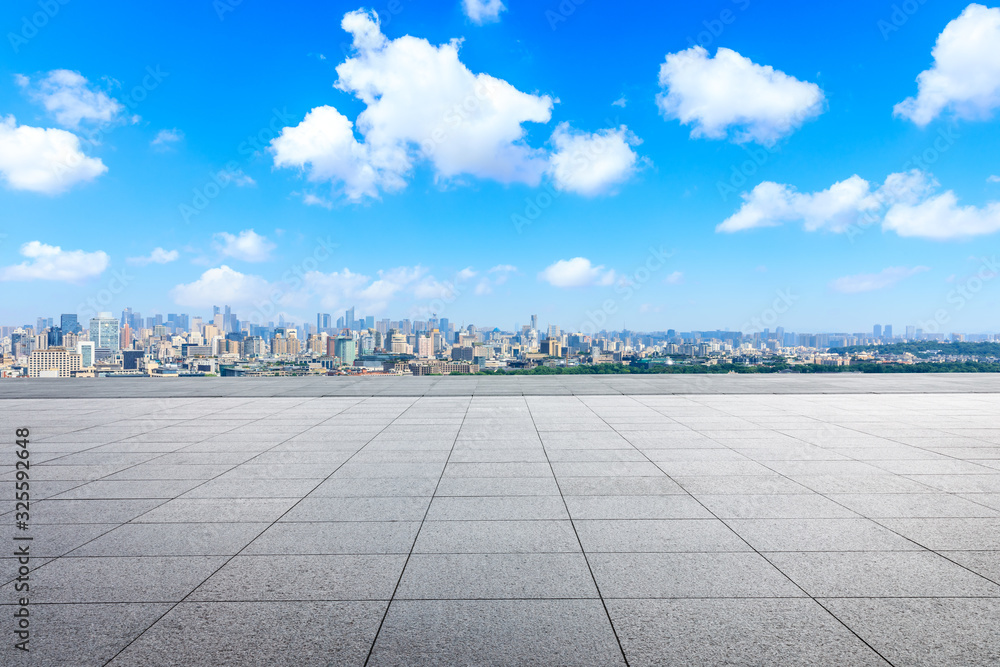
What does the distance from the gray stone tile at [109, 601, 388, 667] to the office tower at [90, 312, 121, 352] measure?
4701 cm

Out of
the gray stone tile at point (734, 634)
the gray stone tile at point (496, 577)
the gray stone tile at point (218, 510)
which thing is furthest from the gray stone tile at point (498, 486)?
the gray stone tile at point (734, 634)

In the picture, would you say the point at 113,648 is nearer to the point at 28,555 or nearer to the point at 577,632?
the point at 28,555

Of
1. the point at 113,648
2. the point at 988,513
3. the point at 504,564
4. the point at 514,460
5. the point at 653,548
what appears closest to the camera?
the point at 113,648

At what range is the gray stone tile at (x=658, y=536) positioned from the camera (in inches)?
172

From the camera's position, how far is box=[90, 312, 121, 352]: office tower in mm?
40875

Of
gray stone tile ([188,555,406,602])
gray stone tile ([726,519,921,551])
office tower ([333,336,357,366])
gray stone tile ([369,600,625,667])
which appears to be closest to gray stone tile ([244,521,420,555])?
gray stone tile ([188,555,406,602])

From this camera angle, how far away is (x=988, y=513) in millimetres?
5211

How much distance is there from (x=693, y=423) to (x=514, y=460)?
4793 millimetres

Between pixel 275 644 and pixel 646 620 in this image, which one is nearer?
pixel 275 644

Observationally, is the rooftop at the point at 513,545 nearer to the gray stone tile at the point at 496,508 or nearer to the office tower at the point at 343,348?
the gray stone tile at the point at 496,508

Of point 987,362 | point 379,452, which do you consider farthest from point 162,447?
point 987,362

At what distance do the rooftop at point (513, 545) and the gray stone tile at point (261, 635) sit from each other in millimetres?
16

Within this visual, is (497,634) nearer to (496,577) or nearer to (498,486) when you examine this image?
(496,577)

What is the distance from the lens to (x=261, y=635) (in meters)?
3.13
